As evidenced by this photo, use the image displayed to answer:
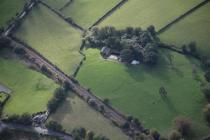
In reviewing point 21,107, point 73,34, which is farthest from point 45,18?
point 21,107

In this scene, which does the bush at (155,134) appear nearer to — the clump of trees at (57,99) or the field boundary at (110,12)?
the clump of trees at (57,99)

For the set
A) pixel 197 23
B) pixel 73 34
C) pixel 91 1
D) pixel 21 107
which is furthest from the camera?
pixel 91 1

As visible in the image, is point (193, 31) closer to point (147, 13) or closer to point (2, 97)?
point (147, 13)

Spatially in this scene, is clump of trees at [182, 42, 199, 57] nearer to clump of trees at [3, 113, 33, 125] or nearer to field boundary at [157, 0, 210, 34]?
field boundary at [157, 0, 210, 34]

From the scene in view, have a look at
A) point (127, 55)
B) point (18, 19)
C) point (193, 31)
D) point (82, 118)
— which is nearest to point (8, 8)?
point (18, 19)

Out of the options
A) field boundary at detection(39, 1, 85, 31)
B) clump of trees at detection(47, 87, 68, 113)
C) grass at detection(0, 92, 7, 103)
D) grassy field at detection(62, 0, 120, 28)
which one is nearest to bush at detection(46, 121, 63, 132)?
clump of trees at detection(47, 87, 68, 113)

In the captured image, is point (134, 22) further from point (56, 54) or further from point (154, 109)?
point (154, 109)
